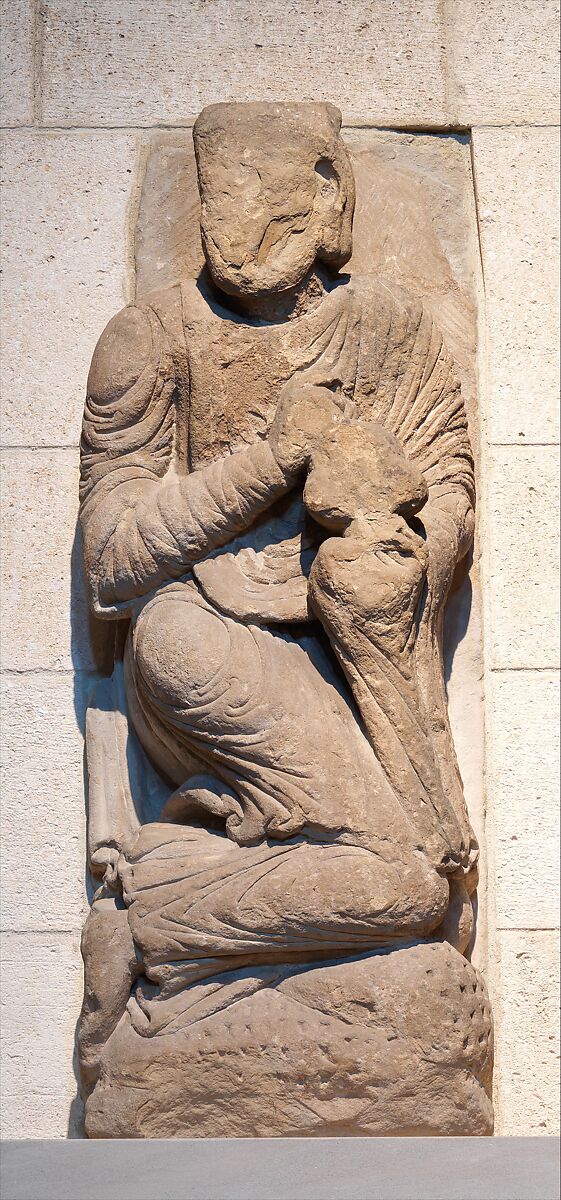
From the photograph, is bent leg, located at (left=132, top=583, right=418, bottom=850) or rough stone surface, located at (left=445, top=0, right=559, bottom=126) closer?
bent leg, located at (left=132, top=583, right=418, bottom=850)

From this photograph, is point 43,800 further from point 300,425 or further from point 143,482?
point 300,425

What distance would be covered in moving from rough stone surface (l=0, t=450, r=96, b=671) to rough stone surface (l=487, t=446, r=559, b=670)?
1085mm

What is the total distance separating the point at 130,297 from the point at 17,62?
0.75 m

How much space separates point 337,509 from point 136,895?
996mm

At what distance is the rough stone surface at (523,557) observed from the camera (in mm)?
4039

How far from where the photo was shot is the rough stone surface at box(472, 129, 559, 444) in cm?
413

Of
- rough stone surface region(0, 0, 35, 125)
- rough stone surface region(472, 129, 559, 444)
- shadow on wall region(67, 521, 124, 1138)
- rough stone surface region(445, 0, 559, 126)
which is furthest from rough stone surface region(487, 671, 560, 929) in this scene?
rough stone surface region(0, 0, 35, 125)

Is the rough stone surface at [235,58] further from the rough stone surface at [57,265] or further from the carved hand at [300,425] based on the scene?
the carved hand at [300,425]

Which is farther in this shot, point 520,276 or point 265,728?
point 520,276

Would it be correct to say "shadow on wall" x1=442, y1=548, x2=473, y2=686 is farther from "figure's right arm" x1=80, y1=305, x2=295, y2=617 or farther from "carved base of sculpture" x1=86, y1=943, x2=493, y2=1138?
"carved base of sculpture" x1=86, y1=943, x2=493, y2=1138

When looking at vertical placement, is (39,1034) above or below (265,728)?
below

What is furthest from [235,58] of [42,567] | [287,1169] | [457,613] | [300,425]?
[287,1169]

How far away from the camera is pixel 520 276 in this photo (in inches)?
165

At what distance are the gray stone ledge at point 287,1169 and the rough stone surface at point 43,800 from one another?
32.7 inches
